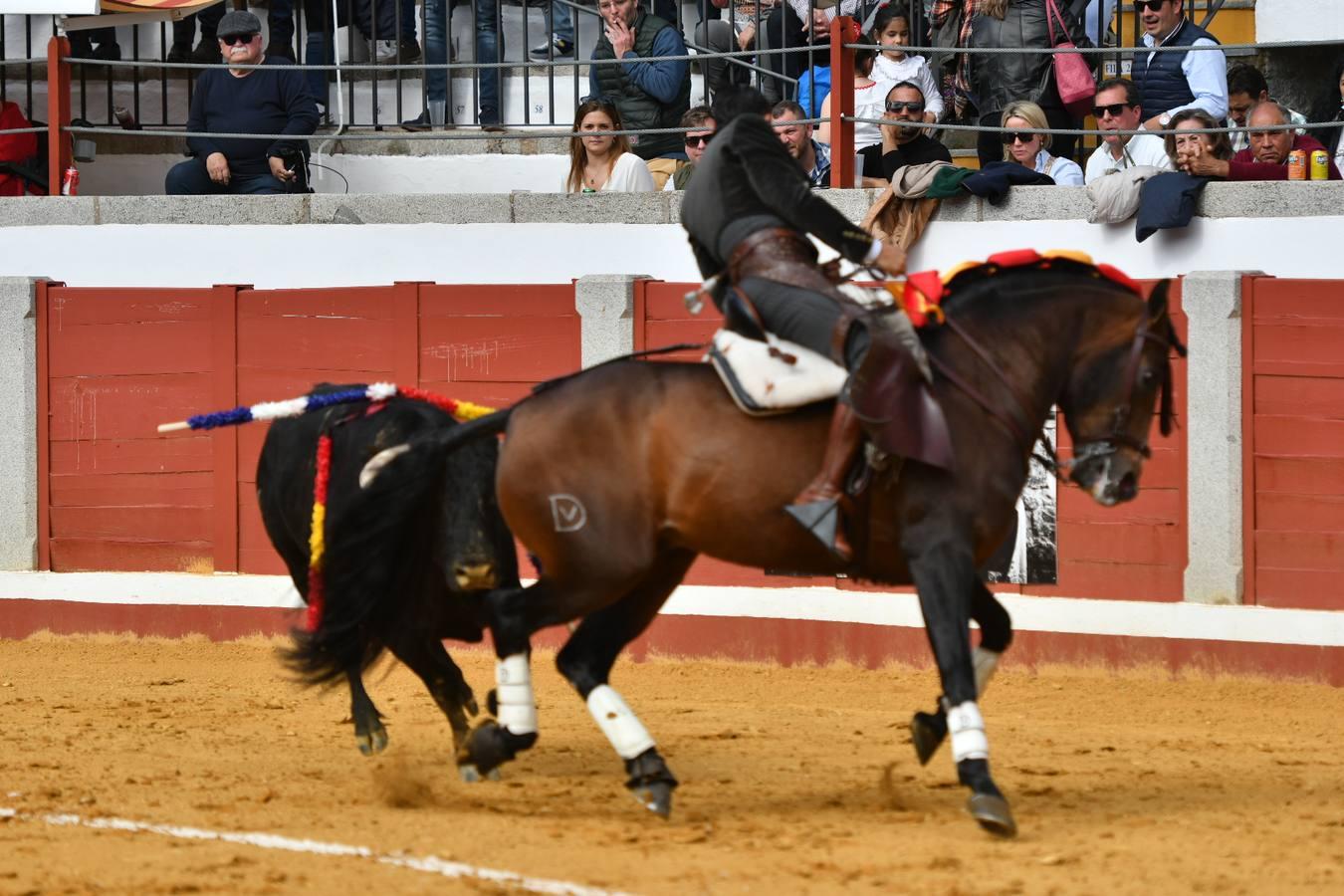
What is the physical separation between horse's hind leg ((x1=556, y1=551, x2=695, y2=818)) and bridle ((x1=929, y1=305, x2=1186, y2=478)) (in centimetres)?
107

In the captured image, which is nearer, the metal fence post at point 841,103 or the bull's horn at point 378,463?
the bull's horn at point 378,463

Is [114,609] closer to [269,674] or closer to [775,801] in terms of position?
[269,674]

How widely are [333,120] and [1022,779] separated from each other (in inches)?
306

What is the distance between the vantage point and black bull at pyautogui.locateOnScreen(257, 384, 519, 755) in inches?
250

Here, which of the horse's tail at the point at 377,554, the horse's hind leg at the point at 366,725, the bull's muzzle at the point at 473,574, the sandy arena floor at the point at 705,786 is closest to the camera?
the sandy arena floor at the point at 705,786

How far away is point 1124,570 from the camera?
8.83 metres

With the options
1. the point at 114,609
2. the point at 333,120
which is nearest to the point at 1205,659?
the point at 114,609

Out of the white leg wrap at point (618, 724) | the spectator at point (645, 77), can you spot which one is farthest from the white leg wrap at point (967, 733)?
the spectator at point (645, 77)

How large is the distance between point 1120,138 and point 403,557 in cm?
492

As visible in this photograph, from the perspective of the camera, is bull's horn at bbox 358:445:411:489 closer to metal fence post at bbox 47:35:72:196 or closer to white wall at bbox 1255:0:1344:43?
metal fence post at bbox 47:35:72:196

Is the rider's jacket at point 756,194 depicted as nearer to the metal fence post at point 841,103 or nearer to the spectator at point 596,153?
the metal fence post at point 841,103

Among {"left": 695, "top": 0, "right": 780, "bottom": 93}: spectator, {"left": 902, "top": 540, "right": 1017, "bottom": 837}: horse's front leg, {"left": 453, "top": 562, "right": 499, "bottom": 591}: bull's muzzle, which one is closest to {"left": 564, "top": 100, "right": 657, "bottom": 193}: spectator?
{"left": 695, "top": 0, "right": 780, "bottom": 93}: spectator

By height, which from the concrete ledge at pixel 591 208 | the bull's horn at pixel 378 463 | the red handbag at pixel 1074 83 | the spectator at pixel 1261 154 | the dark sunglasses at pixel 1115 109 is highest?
the red handbag at pixel 1074 83

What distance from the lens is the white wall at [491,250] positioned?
8703 millimetres
